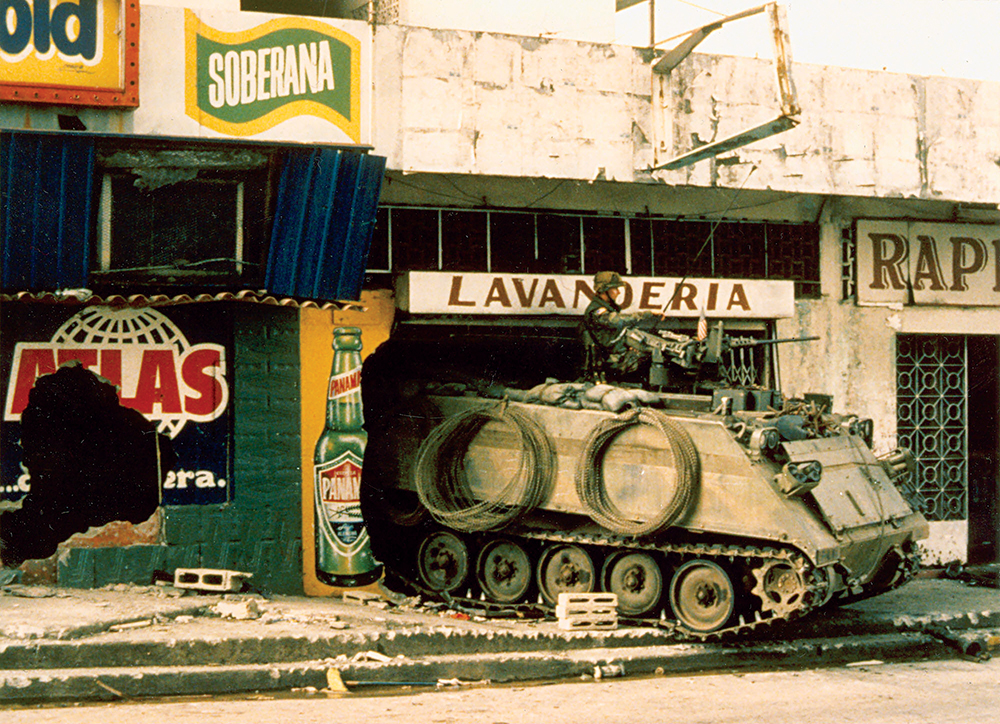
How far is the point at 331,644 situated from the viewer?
378 inches

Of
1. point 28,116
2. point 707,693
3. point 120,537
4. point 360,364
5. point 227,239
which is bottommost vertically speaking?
point 707,693

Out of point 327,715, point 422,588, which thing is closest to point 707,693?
point 327,715

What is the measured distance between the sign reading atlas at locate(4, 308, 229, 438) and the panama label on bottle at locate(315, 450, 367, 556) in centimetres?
122

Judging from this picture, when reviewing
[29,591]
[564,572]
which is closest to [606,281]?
[564,572]

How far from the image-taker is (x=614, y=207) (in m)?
13.9

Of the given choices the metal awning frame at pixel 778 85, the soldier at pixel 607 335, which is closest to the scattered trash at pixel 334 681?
the soldier at pixel 607 335

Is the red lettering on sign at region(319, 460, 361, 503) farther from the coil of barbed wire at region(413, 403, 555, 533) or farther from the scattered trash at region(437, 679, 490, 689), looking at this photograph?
the scattered trash at region(437, 679, 490, 689)

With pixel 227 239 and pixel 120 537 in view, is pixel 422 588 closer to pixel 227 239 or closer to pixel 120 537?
pixel 120 537

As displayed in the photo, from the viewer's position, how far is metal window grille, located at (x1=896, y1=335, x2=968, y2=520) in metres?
15.1

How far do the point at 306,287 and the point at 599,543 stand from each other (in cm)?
372

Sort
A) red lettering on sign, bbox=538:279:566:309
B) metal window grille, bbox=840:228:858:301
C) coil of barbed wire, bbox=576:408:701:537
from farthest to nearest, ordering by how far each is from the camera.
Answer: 1. metal window grille, bbox=840:228:858:301
2. red lettering on sign, bbox=538:279:566:309
3. coil of barbed wire, bbox=576:408:701:537

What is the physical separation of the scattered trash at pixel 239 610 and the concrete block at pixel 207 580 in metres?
0.66

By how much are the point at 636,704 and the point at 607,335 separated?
445 cm

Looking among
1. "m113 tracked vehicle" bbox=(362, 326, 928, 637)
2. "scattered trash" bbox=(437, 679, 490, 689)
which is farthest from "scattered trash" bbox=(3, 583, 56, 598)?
"scattered trash" bbox=(437, 679, 490, 689)
